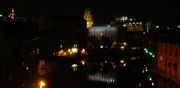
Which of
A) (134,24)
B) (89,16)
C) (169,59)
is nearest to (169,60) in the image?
(169,59)

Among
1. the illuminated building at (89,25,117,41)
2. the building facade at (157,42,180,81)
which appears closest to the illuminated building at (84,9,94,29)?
the illuminated building at (89,25,117,41)

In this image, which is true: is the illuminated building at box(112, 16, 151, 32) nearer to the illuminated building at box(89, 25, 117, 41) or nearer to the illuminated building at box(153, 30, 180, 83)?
the illuminated building at box(89, 25, 117, 41)

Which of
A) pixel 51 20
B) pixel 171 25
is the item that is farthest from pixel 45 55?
pixel 171 25

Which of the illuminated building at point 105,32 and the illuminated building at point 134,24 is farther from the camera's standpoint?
the illuminated building at point 134,24

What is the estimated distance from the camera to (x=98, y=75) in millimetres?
29938

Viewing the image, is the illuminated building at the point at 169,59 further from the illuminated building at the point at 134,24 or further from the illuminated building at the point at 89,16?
the illuminated building at the point at 134,24

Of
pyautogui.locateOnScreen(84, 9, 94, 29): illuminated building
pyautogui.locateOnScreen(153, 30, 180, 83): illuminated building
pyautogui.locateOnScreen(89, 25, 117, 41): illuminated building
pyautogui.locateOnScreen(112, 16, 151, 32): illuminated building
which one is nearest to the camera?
pyautogui.locateOnScreen(153, 30, 180, 83): illuminated building

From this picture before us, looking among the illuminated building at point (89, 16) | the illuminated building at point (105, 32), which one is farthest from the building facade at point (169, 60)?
the illuminated building at point (105, 32)

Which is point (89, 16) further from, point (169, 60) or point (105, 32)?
point (169, 60)

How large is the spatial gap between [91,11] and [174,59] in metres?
44.8

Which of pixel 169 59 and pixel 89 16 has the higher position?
pixel 89 16

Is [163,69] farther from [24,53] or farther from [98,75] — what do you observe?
[24,53]

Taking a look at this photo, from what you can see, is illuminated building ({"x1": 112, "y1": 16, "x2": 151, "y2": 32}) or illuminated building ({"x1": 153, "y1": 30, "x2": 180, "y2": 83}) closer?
illuminated building ({"x1": 153, "y1": 30, "x2": 180, "y2": 83})

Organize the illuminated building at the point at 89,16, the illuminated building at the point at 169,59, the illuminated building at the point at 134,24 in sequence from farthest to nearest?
the illuminated building at the point at 134,24 → the illuminated building at the point at 89,16 → the illuminated building at the point at 169,59
